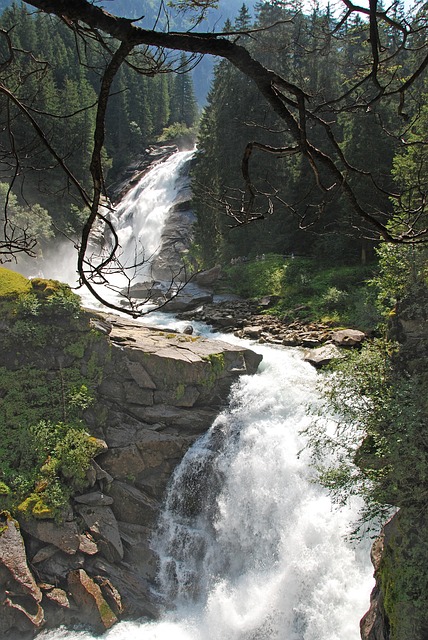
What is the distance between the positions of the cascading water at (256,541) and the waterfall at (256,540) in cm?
2

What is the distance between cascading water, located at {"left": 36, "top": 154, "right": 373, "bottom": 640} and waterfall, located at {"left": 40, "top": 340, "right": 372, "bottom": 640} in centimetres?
2

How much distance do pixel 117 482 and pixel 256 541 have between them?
11.1 ft

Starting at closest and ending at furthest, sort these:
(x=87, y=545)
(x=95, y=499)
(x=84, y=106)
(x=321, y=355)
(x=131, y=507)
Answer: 1. (x=87, y=545)
2. (x=95, y=499)
3. (x=131, y=507)
4. (x=321, y=355)
5. (x=84, y=106)

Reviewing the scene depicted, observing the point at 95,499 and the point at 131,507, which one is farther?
the point at 131,507

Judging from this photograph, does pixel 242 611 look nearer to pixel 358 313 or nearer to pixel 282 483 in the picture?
pixel 282 483

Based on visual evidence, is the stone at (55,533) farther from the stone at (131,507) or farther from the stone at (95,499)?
the stone at (131,507)

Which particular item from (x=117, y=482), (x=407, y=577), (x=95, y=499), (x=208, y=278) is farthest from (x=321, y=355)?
(x=208, y=278)

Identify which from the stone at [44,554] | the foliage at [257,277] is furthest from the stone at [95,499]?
the foliage at [257,277]

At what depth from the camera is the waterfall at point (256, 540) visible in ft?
28.0

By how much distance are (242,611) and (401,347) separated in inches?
232

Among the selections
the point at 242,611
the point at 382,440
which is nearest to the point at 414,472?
the point at 382,440

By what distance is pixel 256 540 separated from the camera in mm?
10039

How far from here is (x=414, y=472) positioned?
6.59 metres

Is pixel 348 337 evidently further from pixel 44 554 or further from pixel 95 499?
pixel 44 554
